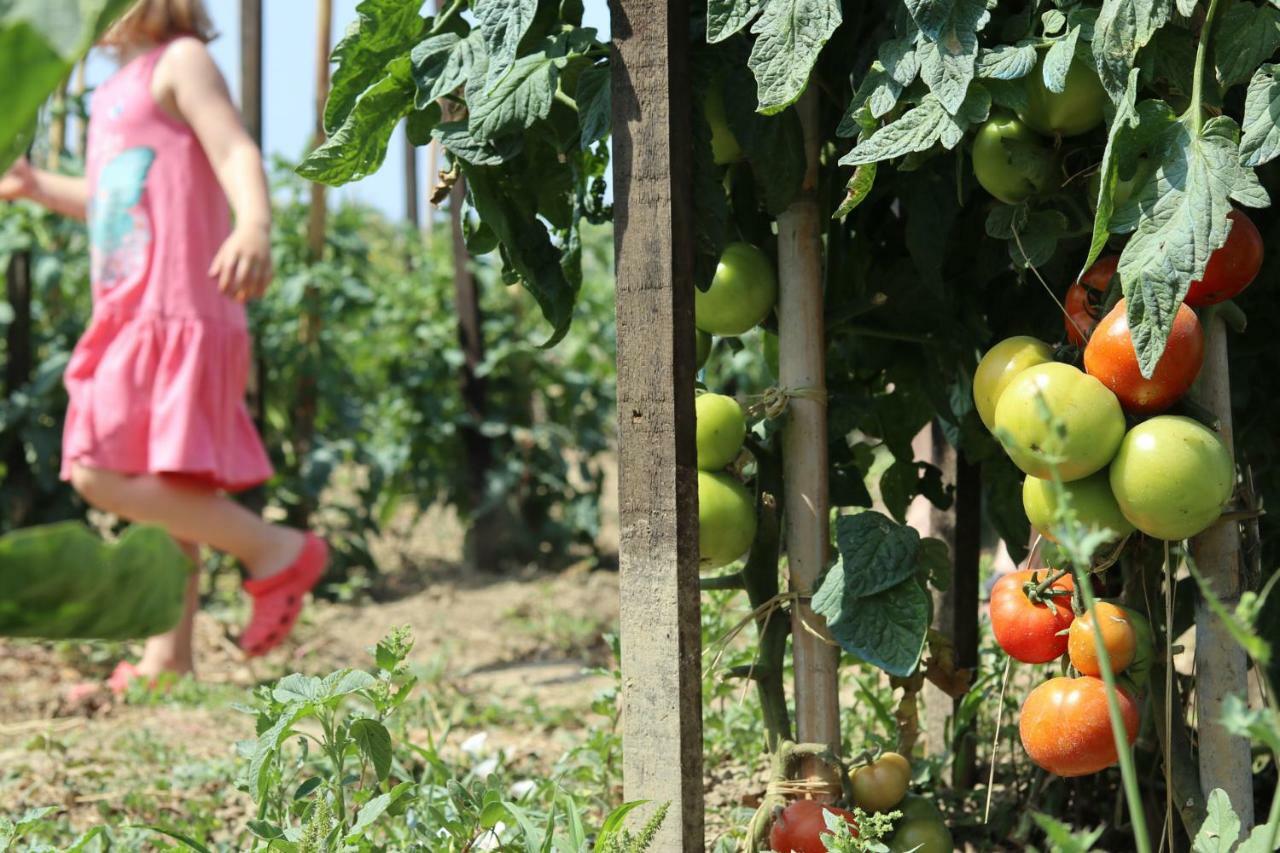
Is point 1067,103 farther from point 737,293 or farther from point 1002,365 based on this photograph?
point 737,293

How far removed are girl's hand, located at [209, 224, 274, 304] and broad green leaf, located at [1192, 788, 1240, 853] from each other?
2354 mm

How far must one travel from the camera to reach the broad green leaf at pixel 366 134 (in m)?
1.38

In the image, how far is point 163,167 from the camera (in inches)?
121

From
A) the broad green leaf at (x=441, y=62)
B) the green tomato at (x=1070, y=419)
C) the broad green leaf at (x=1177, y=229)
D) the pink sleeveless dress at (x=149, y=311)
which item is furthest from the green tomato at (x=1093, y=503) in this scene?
the pink sleeveless dress at (x=149, y=311)

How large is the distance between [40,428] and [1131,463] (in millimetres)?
3842

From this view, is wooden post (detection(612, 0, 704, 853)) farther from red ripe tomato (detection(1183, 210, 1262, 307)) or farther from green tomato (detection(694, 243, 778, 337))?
red ripe tomato (detection(1183, 210, 1262, 307))

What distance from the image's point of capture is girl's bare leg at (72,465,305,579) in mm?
Result: 3014

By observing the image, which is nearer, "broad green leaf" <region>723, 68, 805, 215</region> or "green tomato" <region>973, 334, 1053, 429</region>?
"green tomato" <region>973, 334, 1053, 429</region>

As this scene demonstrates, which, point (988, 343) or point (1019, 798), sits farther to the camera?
point (1019, 798)

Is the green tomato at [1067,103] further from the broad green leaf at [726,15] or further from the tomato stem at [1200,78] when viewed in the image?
the broad green leaf at [726,15]

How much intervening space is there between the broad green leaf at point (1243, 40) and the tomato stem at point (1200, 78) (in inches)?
0.4

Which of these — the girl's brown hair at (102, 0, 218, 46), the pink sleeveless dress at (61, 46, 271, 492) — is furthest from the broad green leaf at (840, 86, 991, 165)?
the girl's brown hair at (102, 0, 218, 46)

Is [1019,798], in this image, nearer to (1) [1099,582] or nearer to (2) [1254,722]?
(1) [1099,582]

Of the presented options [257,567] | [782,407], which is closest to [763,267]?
[782,407]
